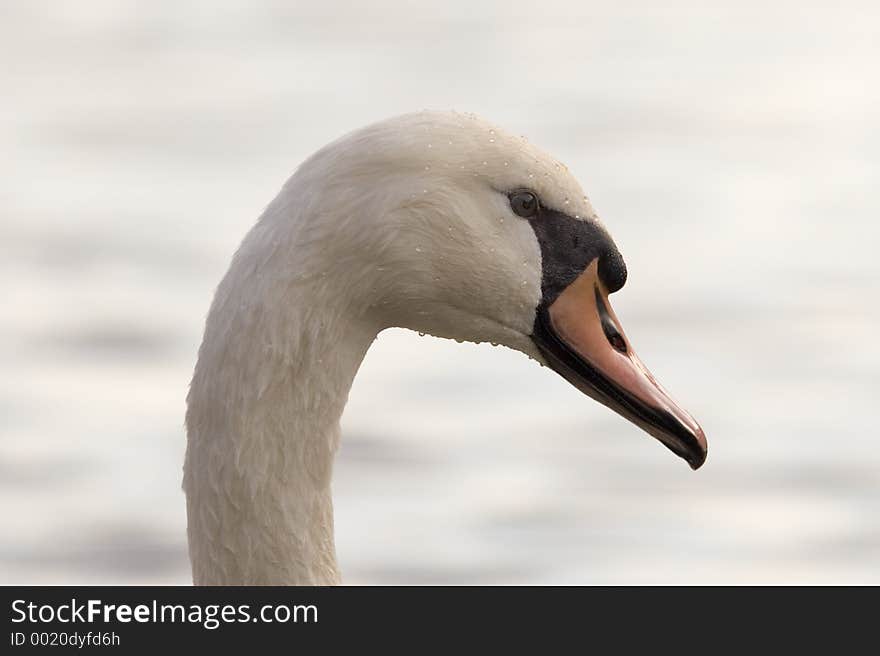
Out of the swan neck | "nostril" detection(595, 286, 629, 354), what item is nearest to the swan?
the swan neck

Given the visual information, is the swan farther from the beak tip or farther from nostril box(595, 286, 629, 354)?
nostril box(595, 286, 629, 354)

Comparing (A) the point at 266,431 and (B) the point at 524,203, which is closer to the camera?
(A) the point at 266,431

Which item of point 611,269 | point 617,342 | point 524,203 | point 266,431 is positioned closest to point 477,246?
point 524,203

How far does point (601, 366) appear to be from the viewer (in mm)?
4586

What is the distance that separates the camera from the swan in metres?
4.09

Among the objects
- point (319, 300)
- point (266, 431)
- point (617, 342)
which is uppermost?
point (617, 342)

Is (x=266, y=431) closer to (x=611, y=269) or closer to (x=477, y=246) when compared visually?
(x=477, y=246)

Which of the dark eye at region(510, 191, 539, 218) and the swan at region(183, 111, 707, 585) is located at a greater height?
the dark eye at region(510, 191, 539, 218)

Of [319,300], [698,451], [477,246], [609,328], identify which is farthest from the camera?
[609,328]

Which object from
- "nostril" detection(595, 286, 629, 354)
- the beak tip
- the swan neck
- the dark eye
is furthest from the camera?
"nostril" detection(595, 286, 629, 354)

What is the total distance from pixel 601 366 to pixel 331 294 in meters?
0.71

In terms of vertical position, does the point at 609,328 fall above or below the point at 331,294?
above
